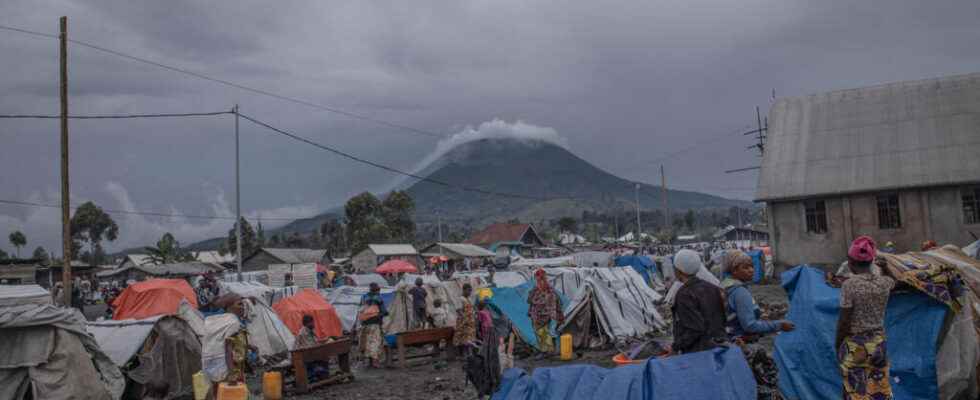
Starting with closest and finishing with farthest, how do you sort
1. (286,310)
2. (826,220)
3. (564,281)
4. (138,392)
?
(138,392) < (286,310) < (564,281) < (826,220)

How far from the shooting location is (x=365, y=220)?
80062 millimetres

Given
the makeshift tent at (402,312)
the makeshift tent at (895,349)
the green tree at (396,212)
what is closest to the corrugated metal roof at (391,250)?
the green tree at (396,212)

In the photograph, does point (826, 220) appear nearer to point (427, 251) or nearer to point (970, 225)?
point (970, 225)

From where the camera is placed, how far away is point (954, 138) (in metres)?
28.9

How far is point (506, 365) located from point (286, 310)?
9.95 m

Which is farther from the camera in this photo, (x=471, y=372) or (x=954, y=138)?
(x=954, y=138)

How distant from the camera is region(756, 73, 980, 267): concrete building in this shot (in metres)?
28.0

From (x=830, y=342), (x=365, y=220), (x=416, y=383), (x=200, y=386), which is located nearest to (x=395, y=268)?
(x=416, y=383)

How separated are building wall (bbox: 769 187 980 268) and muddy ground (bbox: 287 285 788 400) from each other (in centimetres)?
1793

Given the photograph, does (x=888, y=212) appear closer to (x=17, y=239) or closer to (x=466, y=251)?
(x=466, y=251)

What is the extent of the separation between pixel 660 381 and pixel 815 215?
2838 cm

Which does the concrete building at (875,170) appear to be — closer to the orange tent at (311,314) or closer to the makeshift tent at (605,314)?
the makeshift tent at (605,314)

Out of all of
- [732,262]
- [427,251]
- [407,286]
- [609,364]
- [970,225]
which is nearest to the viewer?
[732,262]

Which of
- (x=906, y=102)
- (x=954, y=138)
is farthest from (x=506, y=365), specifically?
(x=906, y=102)
